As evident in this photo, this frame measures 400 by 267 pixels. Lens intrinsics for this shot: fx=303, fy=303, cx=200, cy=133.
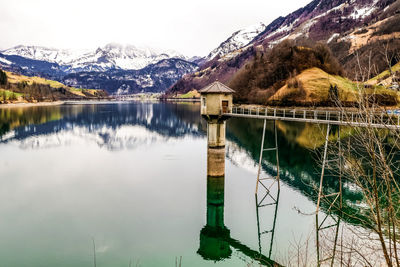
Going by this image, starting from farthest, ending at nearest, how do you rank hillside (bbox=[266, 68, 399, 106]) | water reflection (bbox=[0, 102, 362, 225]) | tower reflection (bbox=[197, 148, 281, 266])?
hillside (bbox=[266, 68, 399, 106]) → water reflection (bbox=[0, 102, 362, 225]) → tower reflection (bbox=[197, 148, 281, 266])

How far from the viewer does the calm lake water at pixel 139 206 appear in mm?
22453

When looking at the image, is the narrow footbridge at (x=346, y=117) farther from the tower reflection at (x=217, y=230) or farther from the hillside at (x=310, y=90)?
the hillside at (x=310, y=90)

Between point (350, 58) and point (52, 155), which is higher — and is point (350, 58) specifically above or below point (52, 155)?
above

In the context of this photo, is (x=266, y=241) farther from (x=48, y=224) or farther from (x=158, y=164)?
(x=158, y=164)

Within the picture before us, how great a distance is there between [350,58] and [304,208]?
635 ft

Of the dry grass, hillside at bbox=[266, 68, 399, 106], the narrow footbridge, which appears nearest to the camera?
the narrow footbridge

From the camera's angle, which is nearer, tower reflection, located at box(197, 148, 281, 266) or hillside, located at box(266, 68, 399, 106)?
tower reflection, located at box(197, 148, 281, 266)

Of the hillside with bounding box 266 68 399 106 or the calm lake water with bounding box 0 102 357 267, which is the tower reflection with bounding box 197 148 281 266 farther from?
the hillside with bounding box 266 68 399 106

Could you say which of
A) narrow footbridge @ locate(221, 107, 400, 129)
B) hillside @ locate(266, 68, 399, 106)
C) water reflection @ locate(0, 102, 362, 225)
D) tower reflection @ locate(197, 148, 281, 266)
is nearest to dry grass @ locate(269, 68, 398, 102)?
hillside @ locate(266, 68, 399, 106)

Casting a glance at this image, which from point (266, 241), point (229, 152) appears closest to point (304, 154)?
point (229, 152)

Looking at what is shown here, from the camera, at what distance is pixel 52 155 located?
57.2 metres

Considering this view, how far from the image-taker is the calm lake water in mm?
22453

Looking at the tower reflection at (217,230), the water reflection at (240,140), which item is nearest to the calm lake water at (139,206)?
the tower reflection at (217,230)

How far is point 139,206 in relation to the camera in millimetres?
31141
